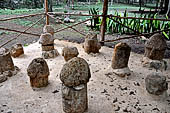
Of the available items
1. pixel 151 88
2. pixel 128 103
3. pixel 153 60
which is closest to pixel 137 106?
pixel 128 103

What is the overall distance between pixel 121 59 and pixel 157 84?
110 cm

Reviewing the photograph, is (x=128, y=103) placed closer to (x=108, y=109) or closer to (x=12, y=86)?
(x=108, y=109)

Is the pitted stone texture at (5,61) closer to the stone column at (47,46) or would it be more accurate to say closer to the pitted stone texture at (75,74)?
the stone column at (47,46)

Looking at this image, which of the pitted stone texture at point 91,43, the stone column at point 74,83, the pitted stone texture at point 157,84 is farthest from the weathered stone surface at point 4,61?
the pitted stone texture at point 157,84

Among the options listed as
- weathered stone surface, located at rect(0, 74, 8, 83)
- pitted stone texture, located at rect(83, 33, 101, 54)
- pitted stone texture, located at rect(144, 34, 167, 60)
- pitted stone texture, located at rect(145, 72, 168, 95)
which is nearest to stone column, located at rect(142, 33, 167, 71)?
pitted stone texture, located at rect(144, 34, 167, 60)

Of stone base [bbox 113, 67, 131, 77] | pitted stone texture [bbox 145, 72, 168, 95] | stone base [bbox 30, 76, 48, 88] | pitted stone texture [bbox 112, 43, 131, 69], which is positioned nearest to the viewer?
pitted stone texture [bbox 145, 72, 168, 95]

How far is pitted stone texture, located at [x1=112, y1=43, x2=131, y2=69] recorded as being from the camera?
376 cm

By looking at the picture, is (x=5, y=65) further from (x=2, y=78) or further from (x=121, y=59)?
(x=121, y=59)

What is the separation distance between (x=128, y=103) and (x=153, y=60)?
1.96m

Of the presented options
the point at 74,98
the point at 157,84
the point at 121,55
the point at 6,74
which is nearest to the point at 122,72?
the point at 121,55

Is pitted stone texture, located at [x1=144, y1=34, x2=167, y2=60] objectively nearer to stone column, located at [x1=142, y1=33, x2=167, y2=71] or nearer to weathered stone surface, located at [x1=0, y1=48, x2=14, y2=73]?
stone column, located at [x1=142, y1=33, x2=167, y2=71]

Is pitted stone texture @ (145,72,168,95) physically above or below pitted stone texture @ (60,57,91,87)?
below

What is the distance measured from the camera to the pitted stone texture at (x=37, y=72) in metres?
3.12

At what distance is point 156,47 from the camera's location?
412cm
